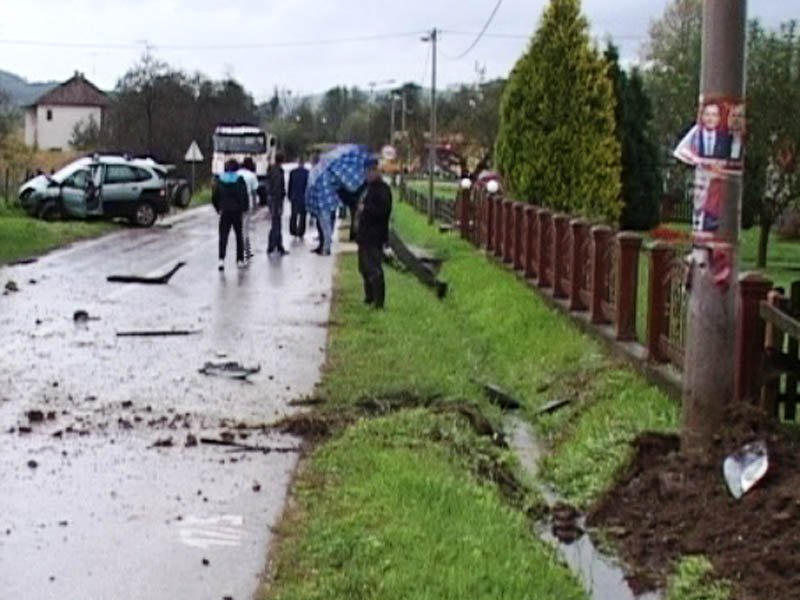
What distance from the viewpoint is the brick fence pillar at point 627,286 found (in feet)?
44.5

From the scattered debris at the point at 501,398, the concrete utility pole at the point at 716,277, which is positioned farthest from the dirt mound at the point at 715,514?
the scattered debris at the point at 501,398

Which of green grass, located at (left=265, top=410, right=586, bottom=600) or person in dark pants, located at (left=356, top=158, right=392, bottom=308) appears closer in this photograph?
green grass, located at (left=265, top=410, right=586, bottom=600)

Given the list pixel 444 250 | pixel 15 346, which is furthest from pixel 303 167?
pixel 15 346

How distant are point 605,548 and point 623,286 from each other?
6.47m

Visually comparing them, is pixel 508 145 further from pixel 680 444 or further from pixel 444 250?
pixel 680 444

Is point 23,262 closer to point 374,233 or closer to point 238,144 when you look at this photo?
point 374,233

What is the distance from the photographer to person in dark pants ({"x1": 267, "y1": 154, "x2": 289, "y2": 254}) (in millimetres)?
27688

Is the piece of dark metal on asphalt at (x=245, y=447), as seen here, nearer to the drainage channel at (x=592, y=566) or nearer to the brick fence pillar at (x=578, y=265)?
the drainage channel at (x=592, y=566)

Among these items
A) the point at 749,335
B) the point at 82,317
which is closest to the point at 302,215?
the point at 82,317

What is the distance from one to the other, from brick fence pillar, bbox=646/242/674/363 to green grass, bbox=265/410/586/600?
3.36 metres

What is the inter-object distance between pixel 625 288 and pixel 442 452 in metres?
4.91

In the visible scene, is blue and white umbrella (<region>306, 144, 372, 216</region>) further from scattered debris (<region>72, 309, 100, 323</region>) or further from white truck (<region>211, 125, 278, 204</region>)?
white truck (<region>211, 125, 278, 204</region>)

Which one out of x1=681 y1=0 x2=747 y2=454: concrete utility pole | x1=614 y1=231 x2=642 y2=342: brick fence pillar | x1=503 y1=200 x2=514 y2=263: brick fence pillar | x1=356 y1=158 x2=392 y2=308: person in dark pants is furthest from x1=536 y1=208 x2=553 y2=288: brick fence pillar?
x1=681 y1=0 x2=747 y2=454: concrete utility pole

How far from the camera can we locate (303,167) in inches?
1289
